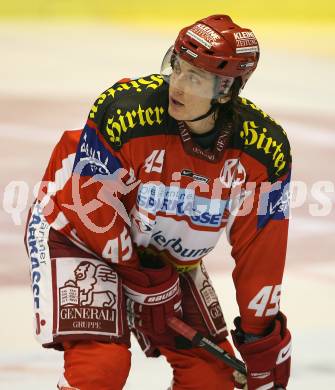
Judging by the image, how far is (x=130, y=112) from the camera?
2.94 metres

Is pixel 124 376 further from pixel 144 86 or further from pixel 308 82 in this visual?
pixel 308 82

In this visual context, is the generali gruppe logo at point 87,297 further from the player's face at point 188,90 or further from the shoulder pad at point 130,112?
the player's face at point 188,90

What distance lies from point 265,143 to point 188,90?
0.84 ft

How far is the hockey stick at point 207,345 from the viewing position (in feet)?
10.5

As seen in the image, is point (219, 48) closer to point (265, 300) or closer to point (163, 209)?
point (163, 209)

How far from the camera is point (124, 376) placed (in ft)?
9.75

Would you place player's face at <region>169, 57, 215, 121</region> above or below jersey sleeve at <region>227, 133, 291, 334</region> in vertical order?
above

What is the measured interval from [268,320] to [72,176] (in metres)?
0.67

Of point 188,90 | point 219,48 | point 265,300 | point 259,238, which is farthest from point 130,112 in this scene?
point 265,300

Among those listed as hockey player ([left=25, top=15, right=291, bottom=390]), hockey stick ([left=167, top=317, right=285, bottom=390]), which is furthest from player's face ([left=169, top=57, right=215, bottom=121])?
hockey stick ([left=167, top=317, right=285, bottom=390])

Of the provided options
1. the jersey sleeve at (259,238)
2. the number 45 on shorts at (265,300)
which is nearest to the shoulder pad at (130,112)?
the jersey sleeve at (259,238)

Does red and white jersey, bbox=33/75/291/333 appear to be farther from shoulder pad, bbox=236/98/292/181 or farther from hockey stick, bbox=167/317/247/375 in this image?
hockey stick, bbox=167/317/247/375

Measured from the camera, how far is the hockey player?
2.91 metres

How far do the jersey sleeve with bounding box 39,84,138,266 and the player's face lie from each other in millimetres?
173
